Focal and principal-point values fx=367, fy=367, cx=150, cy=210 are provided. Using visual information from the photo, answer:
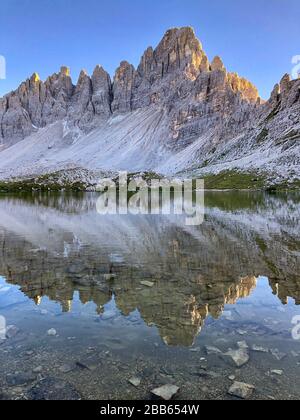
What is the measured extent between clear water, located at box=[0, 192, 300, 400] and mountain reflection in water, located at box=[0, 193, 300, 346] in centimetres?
8

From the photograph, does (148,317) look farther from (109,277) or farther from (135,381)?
(109,277)

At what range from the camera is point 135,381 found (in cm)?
1038

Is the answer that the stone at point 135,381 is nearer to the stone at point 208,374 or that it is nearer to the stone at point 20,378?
the stone at point 208,374

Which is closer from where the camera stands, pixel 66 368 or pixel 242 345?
pixel 66 368

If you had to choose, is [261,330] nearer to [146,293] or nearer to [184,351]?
[184,351]

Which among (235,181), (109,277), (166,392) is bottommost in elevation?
(166,392)

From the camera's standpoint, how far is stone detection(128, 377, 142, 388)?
33.6 feet

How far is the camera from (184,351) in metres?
12.2

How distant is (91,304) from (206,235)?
809 inches

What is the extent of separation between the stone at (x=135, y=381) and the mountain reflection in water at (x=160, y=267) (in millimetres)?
2493

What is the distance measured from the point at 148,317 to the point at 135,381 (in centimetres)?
477

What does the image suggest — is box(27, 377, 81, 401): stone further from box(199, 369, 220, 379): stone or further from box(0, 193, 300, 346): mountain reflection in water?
box(0, 193, 300, 346): mountain reflection in water

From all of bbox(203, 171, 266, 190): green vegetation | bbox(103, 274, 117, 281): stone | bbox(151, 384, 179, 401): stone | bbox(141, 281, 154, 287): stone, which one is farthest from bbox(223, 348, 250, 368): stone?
bbox(203, 171, 266, 190): green vegetation

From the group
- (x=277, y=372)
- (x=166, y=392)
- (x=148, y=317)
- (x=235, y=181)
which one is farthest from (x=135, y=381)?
(x=235, y=181)
